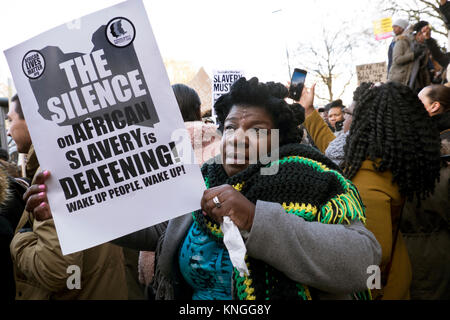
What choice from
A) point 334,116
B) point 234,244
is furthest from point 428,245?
point 334,116

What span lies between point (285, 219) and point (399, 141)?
3.81 ft

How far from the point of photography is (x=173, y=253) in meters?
2.03

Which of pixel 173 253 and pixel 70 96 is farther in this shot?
pixel 173 253

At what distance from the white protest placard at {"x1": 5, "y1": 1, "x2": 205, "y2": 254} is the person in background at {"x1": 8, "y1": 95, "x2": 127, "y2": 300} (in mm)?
553

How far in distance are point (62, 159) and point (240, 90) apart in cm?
90

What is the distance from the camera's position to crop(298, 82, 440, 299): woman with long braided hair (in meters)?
2.27

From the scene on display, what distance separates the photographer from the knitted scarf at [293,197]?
66.7 inches

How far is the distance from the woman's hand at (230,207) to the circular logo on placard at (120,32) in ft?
2.18

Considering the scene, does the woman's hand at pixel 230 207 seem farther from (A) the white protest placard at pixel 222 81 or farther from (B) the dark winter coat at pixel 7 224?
(A) the white protest placard at pixel 222 81

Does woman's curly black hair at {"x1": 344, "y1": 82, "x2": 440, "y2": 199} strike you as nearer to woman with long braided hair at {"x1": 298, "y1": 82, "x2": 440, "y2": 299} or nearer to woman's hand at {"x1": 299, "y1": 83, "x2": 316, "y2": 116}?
woman with long braided hair at {"x1": 298, "y1": 82, "x2": 440, "y2": 299}

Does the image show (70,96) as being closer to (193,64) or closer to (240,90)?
(240,90)

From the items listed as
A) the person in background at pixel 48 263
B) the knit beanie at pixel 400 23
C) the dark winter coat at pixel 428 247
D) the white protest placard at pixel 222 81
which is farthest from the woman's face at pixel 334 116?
the person in background at pixel 48 263

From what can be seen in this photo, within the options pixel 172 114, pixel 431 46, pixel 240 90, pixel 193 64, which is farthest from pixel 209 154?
pixel 193 64

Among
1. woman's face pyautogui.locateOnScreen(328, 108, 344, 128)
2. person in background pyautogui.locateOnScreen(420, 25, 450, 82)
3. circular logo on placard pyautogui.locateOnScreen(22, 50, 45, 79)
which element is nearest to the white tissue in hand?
circular logo on placard pyautogui.locateOnScreen(22, 50, 45, 79)
